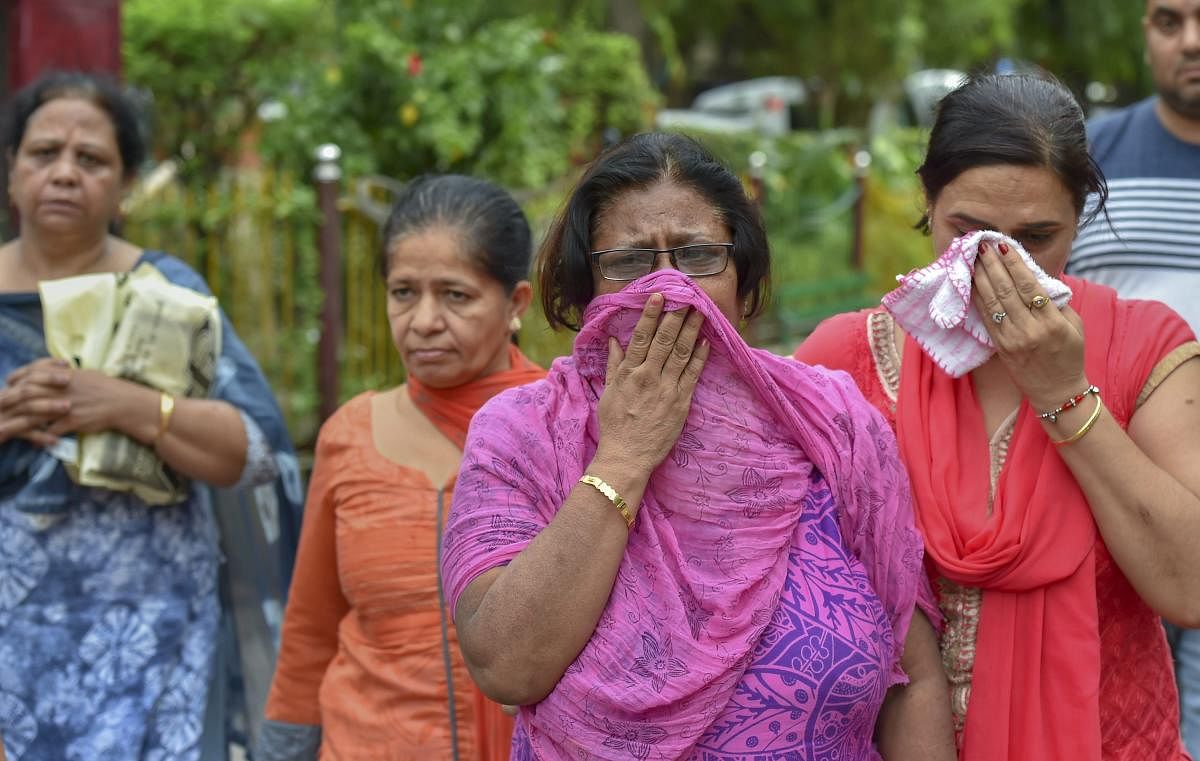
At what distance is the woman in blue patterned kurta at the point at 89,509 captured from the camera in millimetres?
3205

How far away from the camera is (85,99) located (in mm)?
3447

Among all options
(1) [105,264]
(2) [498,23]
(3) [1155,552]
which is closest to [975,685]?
(3) [1155,552]

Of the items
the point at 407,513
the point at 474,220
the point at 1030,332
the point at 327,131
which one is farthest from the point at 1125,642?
the point at 327,131

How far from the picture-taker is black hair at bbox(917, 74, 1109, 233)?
2.28m

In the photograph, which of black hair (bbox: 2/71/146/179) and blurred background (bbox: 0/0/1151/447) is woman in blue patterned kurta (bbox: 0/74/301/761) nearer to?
black hair (bbox: 2/71/146/179)

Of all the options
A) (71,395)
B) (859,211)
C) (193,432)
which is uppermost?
(71,395)

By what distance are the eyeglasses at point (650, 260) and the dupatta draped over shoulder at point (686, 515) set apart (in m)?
0.07

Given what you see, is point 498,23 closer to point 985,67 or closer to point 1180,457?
point 985,67

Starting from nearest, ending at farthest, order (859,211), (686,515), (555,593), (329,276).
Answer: (555,593) → (686,515) → (329,276) → (859,211)

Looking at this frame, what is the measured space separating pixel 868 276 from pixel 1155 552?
979 cm

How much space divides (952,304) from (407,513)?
118cm

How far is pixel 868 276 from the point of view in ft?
38.8

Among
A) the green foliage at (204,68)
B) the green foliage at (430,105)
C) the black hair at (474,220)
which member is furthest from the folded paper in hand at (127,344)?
the green foliage at (204,68)

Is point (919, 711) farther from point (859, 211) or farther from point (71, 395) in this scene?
point (859, 211)
